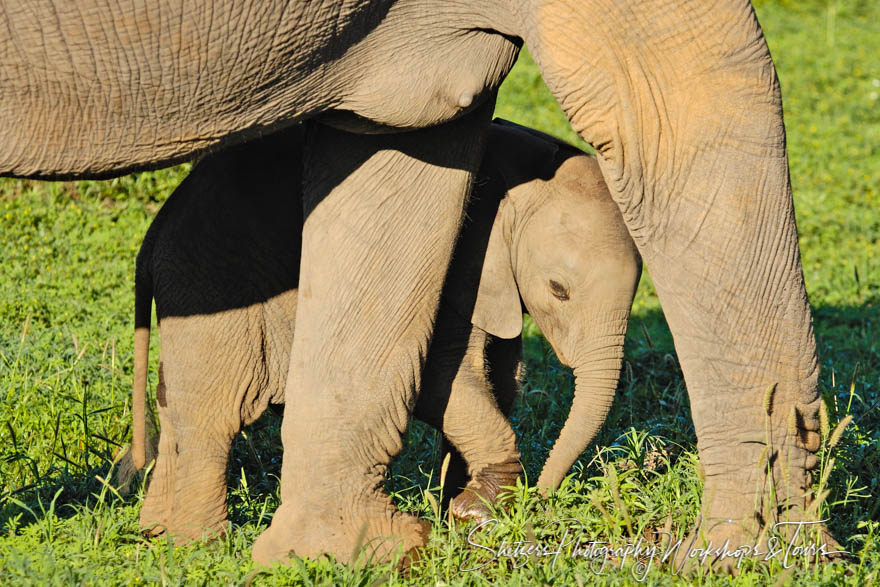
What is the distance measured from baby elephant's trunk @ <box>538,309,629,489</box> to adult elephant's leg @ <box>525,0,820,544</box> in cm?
65

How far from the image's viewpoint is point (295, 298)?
4355 mm

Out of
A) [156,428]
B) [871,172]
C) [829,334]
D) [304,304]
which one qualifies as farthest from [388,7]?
[871,172]

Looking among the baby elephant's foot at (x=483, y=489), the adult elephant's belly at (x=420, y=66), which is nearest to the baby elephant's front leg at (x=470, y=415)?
the baby elephant's foot at (x=483, y=489)

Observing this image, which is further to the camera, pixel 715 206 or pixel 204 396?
pixel 204 396

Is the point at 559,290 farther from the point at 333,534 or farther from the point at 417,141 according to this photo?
the point at 333,534

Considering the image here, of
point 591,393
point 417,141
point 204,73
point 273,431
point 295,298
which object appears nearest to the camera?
point 204,73

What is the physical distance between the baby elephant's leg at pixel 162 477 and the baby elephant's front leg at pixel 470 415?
907mm

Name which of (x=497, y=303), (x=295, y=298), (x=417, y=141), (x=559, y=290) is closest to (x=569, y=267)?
(x=559, y=290)

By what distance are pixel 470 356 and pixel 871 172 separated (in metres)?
6.41

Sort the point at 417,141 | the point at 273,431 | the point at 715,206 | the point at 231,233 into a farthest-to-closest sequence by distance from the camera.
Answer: the point at 273,431
the point at 231,233
the point at 417,141
the point at 715,206

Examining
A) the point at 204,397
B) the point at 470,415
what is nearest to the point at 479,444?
the point at 470,415

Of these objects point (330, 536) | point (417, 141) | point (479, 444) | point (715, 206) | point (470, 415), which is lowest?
point (330, 536)

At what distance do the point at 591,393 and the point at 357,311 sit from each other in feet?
3.05

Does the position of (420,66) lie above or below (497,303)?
above
